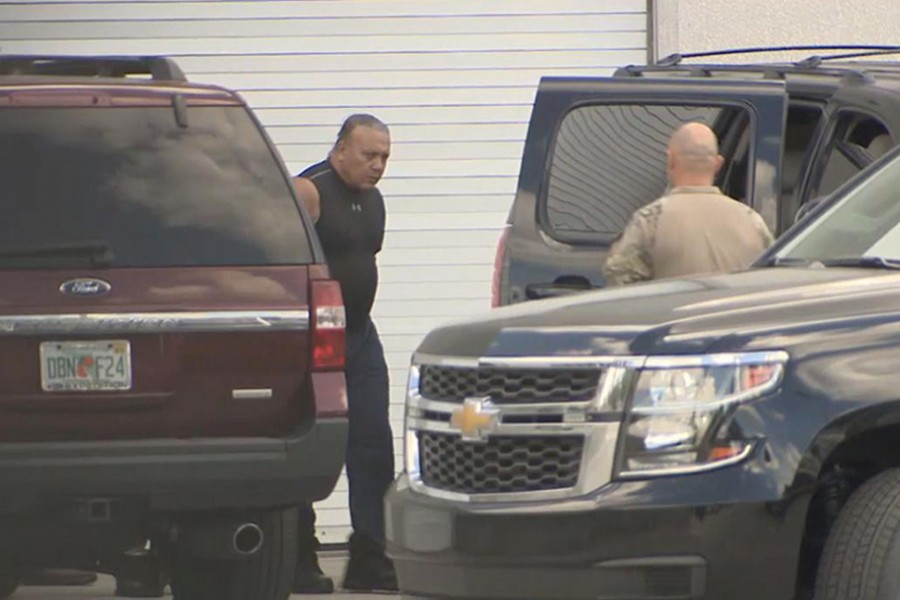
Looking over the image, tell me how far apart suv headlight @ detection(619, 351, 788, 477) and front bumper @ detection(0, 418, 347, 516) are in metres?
2.32

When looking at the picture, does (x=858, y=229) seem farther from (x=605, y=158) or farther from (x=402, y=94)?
(x=402, y=94)

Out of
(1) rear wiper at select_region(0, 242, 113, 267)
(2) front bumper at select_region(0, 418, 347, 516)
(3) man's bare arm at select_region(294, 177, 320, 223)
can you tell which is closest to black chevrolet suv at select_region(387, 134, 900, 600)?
(2) front bumper at select_region(0, 418, 347, 516)

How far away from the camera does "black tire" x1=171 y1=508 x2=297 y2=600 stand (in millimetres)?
8898

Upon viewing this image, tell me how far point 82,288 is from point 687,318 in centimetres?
258

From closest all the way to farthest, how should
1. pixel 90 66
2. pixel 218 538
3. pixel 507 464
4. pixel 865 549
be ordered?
pixel 865 549 < pixel 507 464 < pixel 218 538 < pixel 90 66

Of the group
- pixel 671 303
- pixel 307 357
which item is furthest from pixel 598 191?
pixel 671 303

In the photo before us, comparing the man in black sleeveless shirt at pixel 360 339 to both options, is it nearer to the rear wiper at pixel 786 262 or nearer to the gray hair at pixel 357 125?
the gray hair at pixel 357 125

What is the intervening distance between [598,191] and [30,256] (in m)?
2.43

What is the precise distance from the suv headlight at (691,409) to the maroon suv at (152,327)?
2.32 metres

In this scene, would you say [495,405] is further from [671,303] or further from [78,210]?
[78,210]

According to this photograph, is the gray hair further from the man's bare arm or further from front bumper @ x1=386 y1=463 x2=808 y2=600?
front bumper @ x1=386 y1=463 x2=808 y2=600

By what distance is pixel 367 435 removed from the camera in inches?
423

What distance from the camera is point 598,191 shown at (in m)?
9.70

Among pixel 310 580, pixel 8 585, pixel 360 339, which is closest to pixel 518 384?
pixel 8 585
